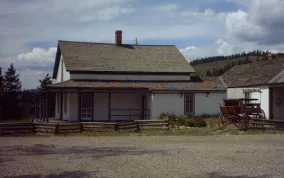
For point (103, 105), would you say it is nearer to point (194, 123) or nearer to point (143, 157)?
point (194, 123)

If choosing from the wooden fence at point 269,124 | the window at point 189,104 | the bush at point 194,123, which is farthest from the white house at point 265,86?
the bush at point 194,123

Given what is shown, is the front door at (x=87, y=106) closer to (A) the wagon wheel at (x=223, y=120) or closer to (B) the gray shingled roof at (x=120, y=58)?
(B) the gray shingled roof at (x=120, y=58)

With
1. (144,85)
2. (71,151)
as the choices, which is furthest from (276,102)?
(71,151)

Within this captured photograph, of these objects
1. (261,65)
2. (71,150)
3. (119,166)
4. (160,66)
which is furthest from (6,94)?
(119,166)

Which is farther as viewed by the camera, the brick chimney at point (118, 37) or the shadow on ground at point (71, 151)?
the brick chimney at point (118, 37)

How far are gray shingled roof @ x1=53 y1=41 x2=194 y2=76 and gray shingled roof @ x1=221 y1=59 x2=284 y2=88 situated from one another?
4667 millimetres

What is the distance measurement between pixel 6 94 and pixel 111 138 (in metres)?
24.2

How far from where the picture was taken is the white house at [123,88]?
29.5 m

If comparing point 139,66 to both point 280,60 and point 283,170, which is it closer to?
point 280,60

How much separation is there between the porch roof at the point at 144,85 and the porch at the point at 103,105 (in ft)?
1.36

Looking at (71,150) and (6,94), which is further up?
(6,94)

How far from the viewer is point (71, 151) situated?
47.3 feet

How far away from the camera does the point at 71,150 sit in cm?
1470

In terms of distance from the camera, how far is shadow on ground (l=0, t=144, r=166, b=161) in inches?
546
